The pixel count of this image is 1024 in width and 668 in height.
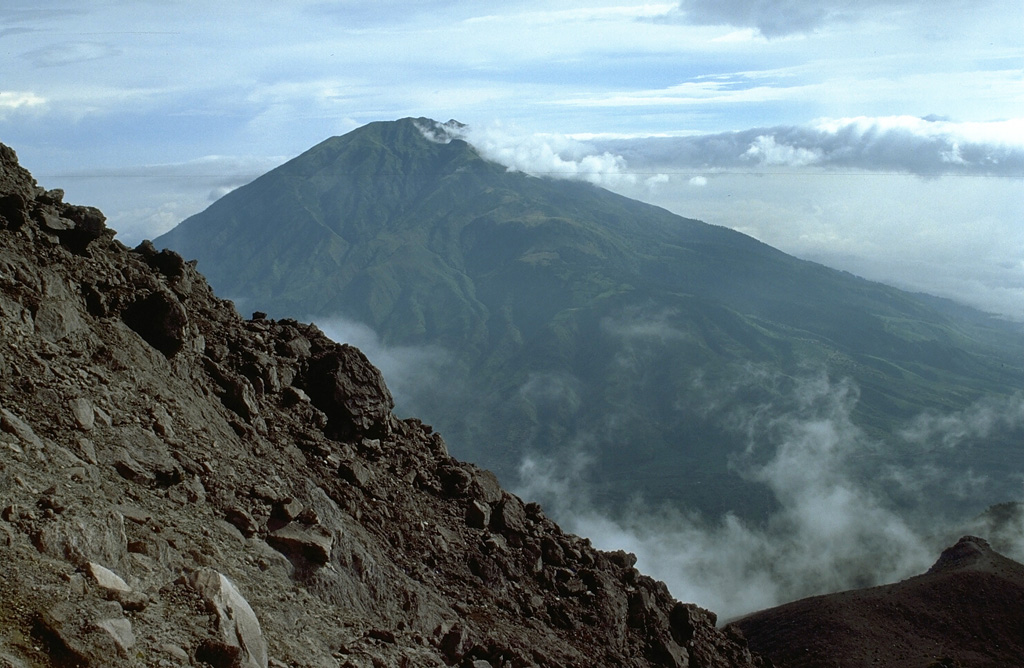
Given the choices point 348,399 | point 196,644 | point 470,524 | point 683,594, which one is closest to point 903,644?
point 470,524

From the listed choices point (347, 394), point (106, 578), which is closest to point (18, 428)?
point (106, 578)

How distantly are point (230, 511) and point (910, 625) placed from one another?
49718 millimetres

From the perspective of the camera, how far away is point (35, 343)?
60.4ft

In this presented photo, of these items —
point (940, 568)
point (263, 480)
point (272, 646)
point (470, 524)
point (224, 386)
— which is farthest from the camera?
point (940, 568)

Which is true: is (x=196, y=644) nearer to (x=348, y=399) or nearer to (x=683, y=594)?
(x=348, y=399)

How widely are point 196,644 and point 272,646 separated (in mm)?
2024

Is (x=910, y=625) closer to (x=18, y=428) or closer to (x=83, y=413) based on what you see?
(x=83, y=413)

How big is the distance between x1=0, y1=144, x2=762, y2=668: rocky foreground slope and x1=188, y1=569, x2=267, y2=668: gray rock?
0.04 meters

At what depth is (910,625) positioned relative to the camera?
55.2m

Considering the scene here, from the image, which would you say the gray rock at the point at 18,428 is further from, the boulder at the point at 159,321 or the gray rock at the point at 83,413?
the boulder at the point at 159,321

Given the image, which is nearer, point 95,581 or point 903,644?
point 95,581

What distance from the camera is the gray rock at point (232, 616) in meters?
14.5

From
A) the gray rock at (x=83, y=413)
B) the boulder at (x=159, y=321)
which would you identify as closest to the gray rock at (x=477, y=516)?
the boulder at (x=159, y=321)

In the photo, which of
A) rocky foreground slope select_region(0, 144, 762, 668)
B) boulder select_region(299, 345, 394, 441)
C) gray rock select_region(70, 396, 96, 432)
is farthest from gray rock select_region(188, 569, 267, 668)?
boulder select_region(299, 345, 394, 441)
